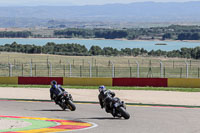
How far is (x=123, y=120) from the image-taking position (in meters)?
17.8

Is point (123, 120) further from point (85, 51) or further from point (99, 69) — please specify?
point (85, 51)

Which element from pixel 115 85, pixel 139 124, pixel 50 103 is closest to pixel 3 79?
pixel 115 85

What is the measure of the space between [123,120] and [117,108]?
1.51 ft

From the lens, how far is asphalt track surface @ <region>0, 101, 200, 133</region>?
51.4 feet

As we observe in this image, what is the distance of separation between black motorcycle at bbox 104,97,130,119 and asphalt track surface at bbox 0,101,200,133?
21 centimetres

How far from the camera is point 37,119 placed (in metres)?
18.5

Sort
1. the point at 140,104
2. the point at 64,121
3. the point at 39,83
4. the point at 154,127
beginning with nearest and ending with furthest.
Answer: the point at 154,127 < the point at 64,121 < the point at 140,104 < the point at 39,83

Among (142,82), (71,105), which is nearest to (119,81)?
(142,82)

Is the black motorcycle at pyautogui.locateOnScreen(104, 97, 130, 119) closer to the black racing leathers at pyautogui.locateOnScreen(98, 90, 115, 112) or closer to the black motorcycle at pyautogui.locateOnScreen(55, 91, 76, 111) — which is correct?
the black racing leathers at pyautogui.locateOnScreen(98, 90, 115, 112)

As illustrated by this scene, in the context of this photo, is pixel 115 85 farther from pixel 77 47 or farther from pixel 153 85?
pixel 77 47

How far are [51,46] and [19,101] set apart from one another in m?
73.1

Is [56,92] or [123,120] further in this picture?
[56,92]

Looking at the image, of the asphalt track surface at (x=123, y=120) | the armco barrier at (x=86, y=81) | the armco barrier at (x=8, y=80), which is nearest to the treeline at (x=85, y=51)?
the armco barrier at (x=8, y=80)

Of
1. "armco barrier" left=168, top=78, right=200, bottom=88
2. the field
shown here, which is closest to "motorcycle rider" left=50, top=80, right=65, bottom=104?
the field
